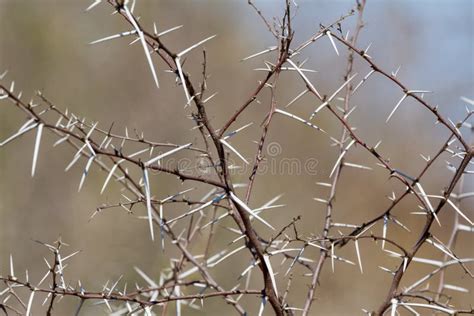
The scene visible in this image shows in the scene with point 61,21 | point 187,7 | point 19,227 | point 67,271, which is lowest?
point 67,271

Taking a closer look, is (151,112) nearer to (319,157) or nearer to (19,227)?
(19,227)

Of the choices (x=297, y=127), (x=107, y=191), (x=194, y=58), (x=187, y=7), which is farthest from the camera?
(x=297, y=127)

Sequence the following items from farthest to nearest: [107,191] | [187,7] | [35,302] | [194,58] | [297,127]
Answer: [297,127]
[187,7]
[194,58]
[107,191]
[35,302]

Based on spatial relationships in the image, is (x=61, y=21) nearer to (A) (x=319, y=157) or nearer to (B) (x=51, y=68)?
(B) (x=51, y=68)

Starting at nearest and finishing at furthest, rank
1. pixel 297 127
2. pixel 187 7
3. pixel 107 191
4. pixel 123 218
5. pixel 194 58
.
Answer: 1. pixel 107 191
2. pixel 123 218
3. pixel 194 58
4. pixel 187 7
5. pixel 297 127

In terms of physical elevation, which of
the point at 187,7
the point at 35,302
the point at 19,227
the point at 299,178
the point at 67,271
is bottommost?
the point at 35,302

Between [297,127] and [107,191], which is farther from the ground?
[297,127]

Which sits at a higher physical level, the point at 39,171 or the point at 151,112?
the point at 151,112

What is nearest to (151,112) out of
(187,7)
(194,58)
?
(194,58)

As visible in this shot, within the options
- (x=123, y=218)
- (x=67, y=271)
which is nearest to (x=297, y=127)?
(x=123, y=218)

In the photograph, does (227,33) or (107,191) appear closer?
(107,191)
